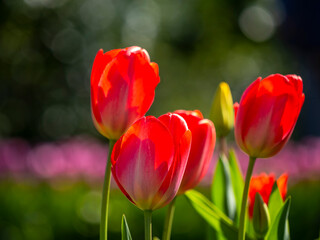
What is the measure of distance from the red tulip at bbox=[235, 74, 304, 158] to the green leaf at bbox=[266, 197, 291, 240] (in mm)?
103

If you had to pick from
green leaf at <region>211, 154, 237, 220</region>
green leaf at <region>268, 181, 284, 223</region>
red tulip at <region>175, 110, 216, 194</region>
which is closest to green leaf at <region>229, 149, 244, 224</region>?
green leaf at <region>211, 154, 237, 220</region>

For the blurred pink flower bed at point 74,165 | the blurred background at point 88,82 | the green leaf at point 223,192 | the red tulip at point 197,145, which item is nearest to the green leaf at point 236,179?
the green leaf at point 223,192

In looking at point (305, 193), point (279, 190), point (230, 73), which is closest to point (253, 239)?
point (279, 190)

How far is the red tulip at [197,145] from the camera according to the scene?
0.86 m

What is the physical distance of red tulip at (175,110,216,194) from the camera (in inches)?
34.0

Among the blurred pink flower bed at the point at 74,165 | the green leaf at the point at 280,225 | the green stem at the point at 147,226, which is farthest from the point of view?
the blurred pink flower bed at the point at 74,165

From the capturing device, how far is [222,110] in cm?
110

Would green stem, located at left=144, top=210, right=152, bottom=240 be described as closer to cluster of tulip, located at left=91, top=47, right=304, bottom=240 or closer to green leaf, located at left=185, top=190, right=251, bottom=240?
cluster of tulip, located at left=91, top=47, right=304, bottom=240

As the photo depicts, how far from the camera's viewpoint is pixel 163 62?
1736 centimetres

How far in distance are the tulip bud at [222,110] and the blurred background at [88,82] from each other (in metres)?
1.43

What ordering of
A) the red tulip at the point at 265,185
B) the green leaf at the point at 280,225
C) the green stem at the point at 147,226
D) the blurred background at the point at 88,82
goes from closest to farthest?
1. the green stem at the point at 147,226
2. the green leaf at the point at 280,225
3. the red tulip at the point at 265,185
4. the blurred background at the point at 88,82

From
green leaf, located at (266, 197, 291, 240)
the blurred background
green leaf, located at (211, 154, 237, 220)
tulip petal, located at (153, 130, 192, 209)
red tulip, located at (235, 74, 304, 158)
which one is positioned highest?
red tulip, located at (235, 74, 304, 158)

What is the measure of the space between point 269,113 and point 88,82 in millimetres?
13698

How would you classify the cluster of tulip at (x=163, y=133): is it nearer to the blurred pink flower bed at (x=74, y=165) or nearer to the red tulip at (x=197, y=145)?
the red tulip at (x=197, y=145)
